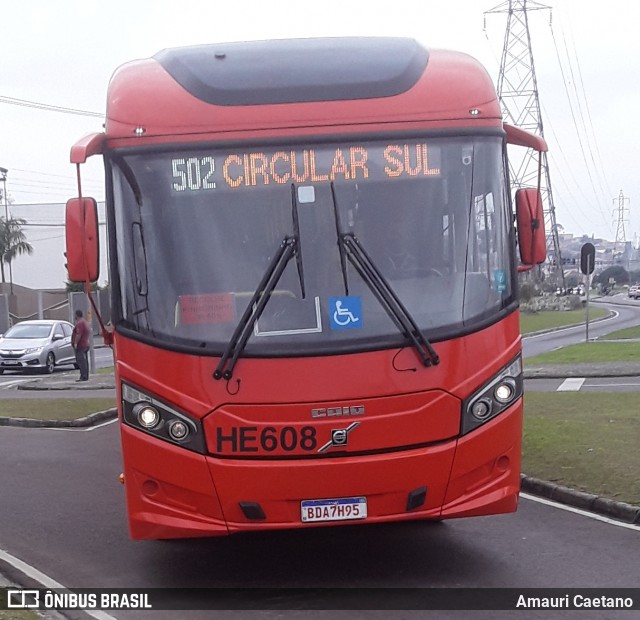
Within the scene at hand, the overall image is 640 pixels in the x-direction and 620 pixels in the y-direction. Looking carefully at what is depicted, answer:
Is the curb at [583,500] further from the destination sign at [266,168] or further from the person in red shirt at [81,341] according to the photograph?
the person in red shirt at [81,341]

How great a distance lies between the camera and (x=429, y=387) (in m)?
6.82

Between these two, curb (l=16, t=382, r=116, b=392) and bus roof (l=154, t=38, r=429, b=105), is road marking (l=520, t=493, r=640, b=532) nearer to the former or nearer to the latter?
bus roof (l=154, t=38, r=429, b=105)

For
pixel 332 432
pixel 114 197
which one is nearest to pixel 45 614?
pixel 332 432

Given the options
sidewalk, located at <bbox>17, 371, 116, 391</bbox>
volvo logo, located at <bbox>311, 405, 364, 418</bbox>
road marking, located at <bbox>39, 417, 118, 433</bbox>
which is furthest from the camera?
sidewalk, located at <bbox>17, 371, 116, 391</bbox>

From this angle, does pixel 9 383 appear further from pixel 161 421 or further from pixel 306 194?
→ pixel 306 194

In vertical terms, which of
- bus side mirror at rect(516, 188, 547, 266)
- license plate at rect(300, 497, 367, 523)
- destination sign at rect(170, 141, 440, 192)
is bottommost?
license plate at rect(300, 497, 367, 523)

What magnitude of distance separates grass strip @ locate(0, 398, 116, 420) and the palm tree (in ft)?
162

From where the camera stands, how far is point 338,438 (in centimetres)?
668

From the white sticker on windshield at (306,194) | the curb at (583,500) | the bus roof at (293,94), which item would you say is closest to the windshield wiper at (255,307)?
the white sticker on windshield at (306,194)

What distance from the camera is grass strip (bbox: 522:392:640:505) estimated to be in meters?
10.2

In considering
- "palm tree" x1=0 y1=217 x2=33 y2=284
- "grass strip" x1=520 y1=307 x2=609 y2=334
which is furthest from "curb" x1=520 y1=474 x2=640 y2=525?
"palm tree" x1=0 y1=217 x2=33 y2=284

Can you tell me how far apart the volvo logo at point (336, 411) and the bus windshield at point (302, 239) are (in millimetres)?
370

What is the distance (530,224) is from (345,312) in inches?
64.4

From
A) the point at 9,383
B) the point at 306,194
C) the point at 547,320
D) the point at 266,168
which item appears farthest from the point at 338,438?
the point at 547,320
